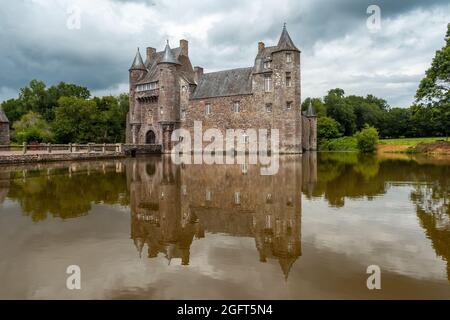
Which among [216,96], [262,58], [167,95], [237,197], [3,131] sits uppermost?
[262,58]

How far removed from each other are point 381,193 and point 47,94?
7967cm

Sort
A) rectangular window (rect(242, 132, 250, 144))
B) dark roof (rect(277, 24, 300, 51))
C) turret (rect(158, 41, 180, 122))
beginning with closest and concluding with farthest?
1. dark roof (rect(277, 24, 300, 51))
2. rectangular window (rect(242, 132, 250, 144))
3. turret (rect(158, 41, 180, 122))

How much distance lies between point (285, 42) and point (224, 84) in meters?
9.43

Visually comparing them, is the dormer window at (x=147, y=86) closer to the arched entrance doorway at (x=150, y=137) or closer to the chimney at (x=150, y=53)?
the chimney at (x=150, y=53)

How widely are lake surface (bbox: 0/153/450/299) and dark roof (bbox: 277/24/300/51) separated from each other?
30447 mm

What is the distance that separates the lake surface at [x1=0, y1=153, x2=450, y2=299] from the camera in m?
4.62

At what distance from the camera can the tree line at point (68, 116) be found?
53.1 m

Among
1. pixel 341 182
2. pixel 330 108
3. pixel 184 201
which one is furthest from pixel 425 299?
pixel 330 108

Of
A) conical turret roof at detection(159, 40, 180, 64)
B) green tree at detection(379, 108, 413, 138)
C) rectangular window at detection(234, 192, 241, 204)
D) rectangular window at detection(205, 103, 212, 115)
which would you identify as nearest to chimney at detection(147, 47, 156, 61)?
conical turret roof at detection(159, 40, 180, 64)

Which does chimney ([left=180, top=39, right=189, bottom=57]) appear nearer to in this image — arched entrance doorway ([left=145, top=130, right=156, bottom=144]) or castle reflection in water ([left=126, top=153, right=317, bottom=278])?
arched entrance doorway ([left=145, top=130, right=156, bottom=144])

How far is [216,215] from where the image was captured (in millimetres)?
8906

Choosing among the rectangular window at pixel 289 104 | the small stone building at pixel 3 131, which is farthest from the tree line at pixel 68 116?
the rectangular window at pixel 289 104

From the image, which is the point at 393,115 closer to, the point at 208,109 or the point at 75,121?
the point at 208,109

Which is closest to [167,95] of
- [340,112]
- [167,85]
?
[167,85]
